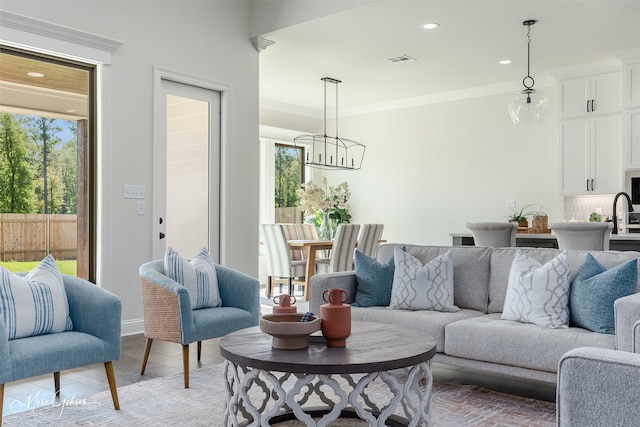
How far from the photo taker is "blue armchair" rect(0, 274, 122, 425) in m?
2.42

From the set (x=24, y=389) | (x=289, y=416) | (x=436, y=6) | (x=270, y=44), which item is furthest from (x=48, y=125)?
(x=436, y=6)

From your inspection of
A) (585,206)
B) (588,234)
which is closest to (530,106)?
(588,234)

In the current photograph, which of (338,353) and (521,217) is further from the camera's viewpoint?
(521,217)

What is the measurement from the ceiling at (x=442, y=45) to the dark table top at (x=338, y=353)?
138 inches

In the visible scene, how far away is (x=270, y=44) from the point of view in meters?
5.85

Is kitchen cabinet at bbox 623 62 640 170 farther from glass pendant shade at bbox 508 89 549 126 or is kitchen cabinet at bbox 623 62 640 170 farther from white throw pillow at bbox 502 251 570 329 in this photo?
white throw pillow at bbox 502 251 570 329

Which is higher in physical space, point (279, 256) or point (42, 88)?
point (42, 88)

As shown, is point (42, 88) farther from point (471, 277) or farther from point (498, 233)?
point (498, 233)

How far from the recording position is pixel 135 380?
337cm

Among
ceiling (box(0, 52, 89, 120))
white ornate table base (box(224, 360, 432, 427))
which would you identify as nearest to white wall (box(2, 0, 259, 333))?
ceiling (box(0, 52, 89, 120))

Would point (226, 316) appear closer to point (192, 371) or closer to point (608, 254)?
point (192, 371)

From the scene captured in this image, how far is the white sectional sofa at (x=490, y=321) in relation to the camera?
270 centimetres

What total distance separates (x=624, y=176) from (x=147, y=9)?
17.6ft

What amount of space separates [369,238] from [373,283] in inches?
120
